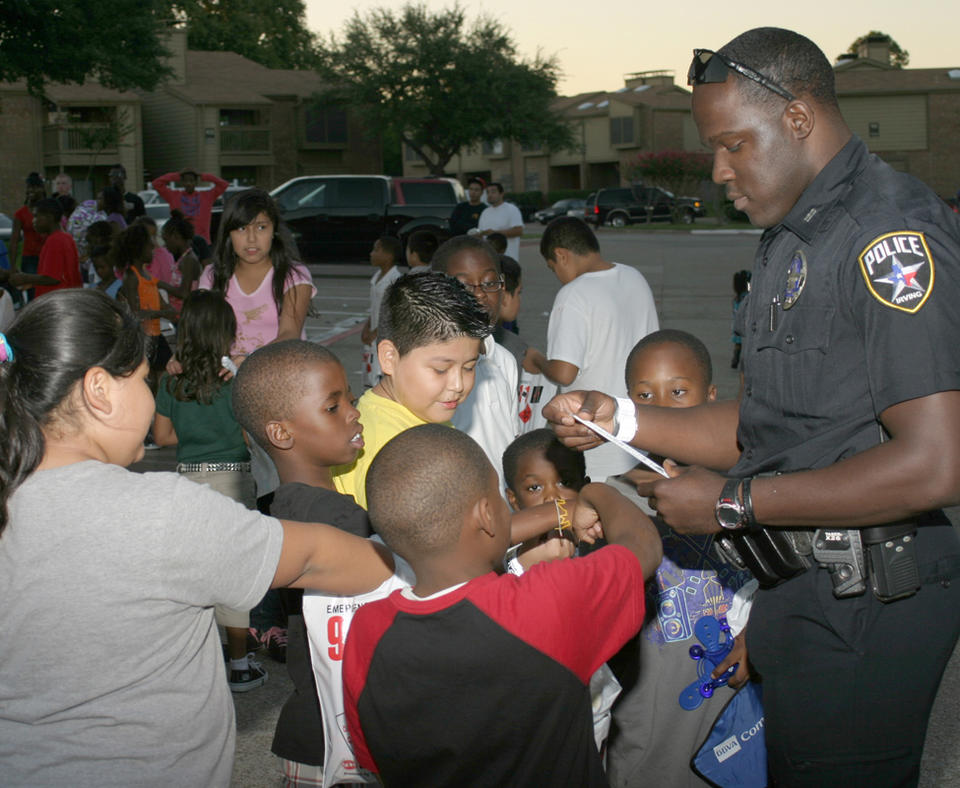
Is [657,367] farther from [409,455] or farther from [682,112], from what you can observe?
[682,112]

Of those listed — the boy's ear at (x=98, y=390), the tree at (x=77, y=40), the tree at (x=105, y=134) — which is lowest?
the boy's ear at (x=98, y=390)

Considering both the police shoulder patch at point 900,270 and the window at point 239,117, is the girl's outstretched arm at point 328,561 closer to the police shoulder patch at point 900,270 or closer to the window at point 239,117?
the police shoulder patch at point 900,270

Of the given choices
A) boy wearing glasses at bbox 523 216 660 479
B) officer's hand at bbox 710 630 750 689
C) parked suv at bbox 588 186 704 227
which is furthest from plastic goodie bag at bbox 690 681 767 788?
parked suv at bbox 588 186 704 227

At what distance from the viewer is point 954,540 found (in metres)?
2.28

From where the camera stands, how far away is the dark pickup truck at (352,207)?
22486 millimetres

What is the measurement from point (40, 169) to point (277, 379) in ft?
143

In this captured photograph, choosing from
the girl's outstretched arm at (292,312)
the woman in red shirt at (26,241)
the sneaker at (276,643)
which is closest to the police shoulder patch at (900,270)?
the sneaker at (276,643)

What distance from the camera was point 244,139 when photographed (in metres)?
49.5

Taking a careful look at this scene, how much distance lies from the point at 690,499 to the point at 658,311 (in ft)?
46.8

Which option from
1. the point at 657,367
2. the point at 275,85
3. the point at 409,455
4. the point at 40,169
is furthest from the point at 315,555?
the point at 275,85

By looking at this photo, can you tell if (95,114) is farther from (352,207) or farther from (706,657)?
(706,657)

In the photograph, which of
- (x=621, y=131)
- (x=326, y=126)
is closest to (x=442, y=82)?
(x=326, y=126)

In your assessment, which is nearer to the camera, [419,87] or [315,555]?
[315,555]

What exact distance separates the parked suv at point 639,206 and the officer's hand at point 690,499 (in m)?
44.0
